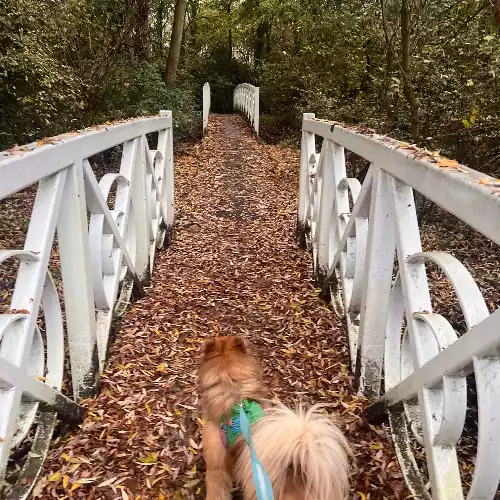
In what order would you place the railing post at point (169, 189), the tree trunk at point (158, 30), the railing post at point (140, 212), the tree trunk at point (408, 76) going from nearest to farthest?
1. the railing post at point (140, 212)
2. the railing post at point (169, 189)
3. the tree trunk at point (408, 76)
4. the tree trunk at point (158, 30)

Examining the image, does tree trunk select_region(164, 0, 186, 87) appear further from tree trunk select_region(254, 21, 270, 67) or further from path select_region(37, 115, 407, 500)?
tree trunk select_region(254, 21, 270, 67)

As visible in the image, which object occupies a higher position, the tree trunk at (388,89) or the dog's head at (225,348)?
the tree trunk at (388,89)

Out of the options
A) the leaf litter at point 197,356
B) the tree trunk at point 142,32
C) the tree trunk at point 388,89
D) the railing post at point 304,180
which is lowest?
the leaf litter at point 197,356

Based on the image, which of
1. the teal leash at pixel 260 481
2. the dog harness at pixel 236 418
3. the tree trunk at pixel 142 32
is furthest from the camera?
the tree trunk at pixel 142 32

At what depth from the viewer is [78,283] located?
9.22ft

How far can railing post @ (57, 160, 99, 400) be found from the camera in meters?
2.67

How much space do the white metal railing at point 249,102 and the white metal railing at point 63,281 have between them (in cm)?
1409

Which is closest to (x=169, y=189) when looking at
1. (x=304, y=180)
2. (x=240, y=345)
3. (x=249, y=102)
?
(x=304, y=180)

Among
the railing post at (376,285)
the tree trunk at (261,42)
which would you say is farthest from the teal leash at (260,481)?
the tree trunk at (261,42)

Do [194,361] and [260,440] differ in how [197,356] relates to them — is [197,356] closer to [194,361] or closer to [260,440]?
[194,361]

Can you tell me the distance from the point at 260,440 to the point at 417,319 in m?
0.95

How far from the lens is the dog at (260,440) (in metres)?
1.64

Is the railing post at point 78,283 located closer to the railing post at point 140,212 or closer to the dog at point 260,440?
the dog at point 260,440

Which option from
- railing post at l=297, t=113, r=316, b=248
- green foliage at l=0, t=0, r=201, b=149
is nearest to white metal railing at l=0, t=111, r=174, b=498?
railing post at l=297, t=113, r=316, b=248
